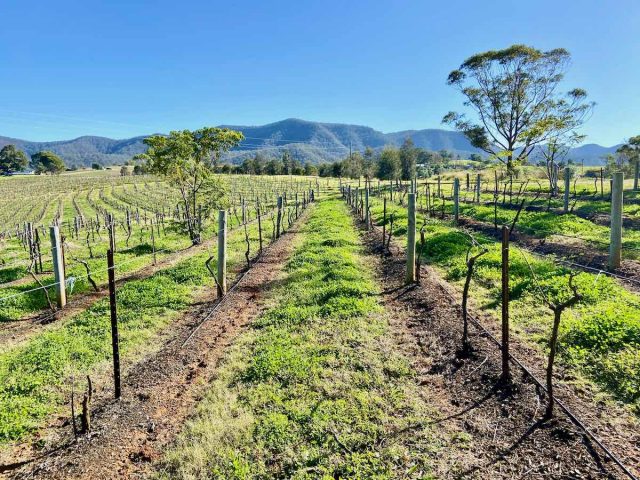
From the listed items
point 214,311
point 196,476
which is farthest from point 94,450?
point 214,311

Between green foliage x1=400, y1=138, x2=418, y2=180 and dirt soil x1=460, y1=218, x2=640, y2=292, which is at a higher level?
green foliage x1=400, y1=138, x2=418, y2=180

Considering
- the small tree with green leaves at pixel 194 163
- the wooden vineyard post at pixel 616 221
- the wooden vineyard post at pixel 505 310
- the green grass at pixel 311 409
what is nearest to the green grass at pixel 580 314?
the wooden vineyard post at pixel 505 310

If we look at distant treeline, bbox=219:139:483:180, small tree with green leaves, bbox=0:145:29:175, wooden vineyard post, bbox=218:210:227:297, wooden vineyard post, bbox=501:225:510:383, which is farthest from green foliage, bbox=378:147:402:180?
small tree with green leaves, bbox=0:145:29:175

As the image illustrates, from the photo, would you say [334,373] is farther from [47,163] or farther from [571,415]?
[47,163]

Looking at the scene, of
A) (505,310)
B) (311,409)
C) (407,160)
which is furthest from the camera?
(407,160)

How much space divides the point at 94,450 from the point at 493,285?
355 inches

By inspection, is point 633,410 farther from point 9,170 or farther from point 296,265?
point 9,170

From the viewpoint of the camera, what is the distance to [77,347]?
7.96 m

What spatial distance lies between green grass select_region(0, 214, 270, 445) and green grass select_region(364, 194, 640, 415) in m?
7.25

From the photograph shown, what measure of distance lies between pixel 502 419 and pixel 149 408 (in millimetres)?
4858

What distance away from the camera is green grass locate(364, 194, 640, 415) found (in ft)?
19.0

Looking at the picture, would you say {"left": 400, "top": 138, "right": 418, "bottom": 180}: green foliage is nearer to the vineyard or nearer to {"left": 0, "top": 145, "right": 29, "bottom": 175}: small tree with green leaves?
the vineyard

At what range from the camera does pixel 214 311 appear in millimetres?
10094

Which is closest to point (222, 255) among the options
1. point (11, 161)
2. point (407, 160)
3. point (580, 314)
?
point (580, 314)
